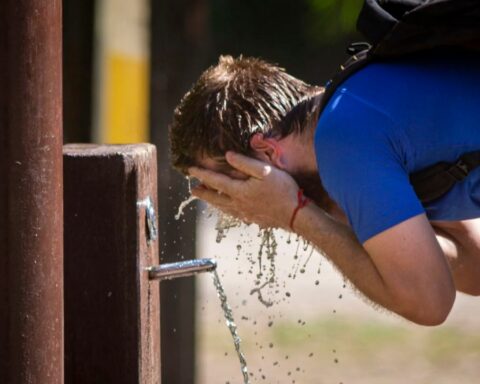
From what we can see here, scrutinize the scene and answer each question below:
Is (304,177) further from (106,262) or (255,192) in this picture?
(106,262)

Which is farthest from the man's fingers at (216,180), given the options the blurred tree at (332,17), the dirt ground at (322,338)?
the dirt ground at (322,338)

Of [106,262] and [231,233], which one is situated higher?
[106,262]

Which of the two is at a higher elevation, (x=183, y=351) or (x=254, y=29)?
(x=254, y=29)

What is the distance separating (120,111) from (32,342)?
2.02 m

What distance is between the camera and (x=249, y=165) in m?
2.92

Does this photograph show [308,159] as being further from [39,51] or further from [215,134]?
[39,51]

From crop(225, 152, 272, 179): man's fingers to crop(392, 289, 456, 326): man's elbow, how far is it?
1.47ft

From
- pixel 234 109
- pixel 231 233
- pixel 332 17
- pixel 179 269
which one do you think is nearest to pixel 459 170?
pixel 234 109

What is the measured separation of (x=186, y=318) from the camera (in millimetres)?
4609

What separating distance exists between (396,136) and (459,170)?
0.16 metres

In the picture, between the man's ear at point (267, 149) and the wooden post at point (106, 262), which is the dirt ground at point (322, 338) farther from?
the man's ear at point (267, 149)

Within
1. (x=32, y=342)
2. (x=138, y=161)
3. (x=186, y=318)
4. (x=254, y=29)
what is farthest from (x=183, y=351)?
(x=254, y=29)

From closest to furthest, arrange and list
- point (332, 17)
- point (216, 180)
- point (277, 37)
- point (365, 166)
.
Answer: point (365, 166) < point (216, 180) < point (332, 17) < point (277, 37)

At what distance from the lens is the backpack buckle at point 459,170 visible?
8.91 feet
